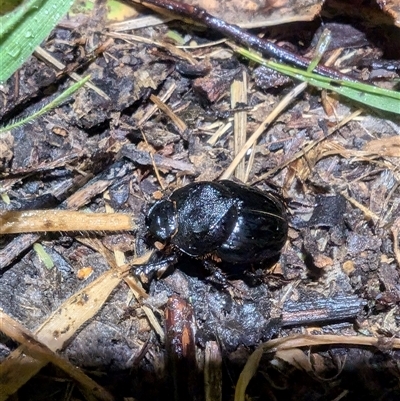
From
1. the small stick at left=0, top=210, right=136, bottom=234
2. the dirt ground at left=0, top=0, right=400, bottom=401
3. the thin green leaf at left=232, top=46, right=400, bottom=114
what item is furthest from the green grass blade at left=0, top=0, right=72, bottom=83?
the thin green leaf at left=232, top=46, right=400, bottom=114

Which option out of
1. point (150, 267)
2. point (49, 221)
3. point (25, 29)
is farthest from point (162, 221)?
point (25, 29)

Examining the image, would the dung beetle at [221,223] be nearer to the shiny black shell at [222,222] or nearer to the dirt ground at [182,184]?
the shiny black shell at [222,222]

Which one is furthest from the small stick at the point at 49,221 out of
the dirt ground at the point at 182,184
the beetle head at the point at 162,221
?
the beetle head at the point at 162,221

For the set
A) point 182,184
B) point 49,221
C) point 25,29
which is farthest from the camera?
point 182,184

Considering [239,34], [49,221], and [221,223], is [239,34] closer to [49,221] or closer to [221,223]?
[221,223]

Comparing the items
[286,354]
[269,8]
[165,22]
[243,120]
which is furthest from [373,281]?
[165,22]

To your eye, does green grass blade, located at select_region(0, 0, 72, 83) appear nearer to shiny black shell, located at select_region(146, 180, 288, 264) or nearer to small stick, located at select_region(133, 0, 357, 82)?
small stick, located at select_region(133, 0, 357, 82)
